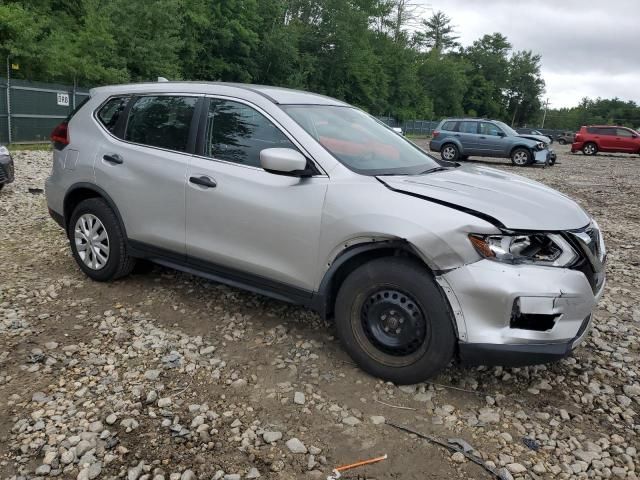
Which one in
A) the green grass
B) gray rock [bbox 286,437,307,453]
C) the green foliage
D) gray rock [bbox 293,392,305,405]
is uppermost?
the green foliage

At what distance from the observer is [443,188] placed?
309 centimetres

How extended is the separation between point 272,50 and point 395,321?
35740mm

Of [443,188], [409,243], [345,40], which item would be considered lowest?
[409,243]

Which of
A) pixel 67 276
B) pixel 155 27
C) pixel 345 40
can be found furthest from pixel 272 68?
pixel 67 276

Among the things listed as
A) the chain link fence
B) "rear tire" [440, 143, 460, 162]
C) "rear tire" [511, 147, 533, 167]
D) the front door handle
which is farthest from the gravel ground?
"rear tire" [440, 143, 460, 162]

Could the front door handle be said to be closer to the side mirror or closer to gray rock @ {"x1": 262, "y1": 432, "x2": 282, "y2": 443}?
the side mirror

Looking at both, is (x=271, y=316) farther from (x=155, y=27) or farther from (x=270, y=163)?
(x=155, y=27)

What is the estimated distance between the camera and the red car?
86.9ft

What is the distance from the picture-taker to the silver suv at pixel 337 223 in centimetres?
277

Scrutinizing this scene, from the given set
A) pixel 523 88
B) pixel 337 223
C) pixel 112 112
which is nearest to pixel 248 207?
pixel 337 223

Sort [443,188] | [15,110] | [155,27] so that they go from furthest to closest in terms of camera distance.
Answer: [155,27] < [15,110] < [443,188]

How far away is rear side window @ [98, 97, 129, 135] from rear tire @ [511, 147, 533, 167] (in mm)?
16647

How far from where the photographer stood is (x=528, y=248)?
2.83 meters

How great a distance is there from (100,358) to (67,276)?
66.1 inches
